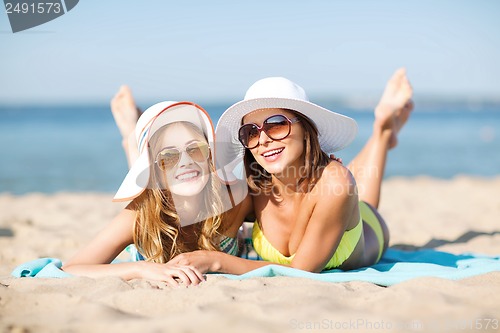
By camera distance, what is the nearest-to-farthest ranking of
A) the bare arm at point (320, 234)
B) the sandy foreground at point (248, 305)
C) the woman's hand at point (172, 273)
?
the sandy foreground at point (248, 305) → the woman's hand at point (172, 273) → the bare arm at point (320, 234)

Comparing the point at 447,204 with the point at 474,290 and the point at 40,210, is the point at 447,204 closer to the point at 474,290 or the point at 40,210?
the point at 474,290

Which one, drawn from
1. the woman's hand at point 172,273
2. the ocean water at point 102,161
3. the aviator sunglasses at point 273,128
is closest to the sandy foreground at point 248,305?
the woman's hand at point 172,273

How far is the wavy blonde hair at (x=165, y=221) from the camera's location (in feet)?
11.0

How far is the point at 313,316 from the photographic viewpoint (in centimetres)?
223

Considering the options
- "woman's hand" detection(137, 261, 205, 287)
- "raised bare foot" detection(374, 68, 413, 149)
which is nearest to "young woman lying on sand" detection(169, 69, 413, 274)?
"woman's hand" detection(137, 261, 205, 287)

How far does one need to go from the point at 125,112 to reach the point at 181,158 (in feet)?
7.44

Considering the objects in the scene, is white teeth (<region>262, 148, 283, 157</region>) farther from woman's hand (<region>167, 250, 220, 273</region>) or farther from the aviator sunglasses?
woman's hand (<region>167, 250, 220, 273</region>)

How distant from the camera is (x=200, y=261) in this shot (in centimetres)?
321

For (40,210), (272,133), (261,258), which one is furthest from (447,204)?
(40,210)

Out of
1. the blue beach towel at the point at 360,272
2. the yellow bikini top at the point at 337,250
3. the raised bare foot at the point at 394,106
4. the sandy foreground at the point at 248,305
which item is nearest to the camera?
the sandy foreground at the point at 248,305

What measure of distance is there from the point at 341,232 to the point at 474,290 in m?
0.95

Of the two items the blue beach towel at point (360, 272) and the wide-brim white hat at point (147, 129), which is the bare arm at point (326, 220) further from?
the wide-brim white hat at point (147, 129)

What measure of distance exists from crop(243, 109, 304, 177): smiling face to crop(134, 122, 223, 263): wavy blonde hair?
347 millimetres

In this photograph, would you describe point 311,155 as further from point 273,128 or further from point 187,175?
point 187,175
